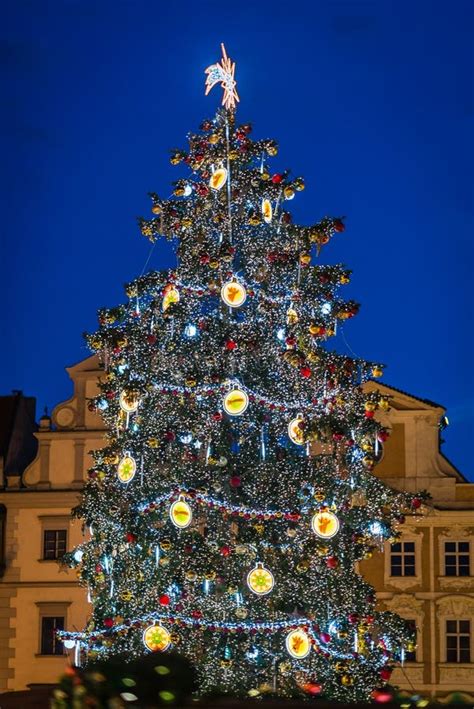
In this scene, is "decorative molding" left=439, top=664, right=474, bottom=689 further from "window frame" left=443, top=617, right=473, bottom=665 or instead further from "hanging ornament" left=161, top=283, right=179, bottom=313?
"hanging ornament" left=161, top=283, right=179, bottom=313

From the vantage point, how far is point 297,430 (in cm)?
2077

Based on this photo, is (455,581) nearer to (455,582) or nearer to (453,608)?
(455,582)

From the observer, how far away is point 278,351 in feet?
69.4

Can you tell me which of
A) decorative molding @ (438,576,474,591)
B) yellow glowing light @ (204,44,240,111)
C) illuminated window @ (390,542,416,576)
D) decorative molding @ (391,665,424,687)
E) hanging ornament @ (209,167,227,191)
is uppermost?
yellow glowing light @ (204,44,240,111)

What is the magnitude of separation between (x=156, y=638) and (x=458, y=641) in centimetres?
1811

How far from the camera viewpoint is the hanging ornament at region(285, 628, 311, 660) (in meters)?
19.8

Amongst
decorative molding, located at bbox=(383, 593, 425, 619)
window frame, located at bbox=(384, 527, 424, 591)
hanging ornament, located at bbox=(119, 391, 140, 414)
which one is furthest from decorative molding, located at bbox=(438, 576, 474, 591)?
hanging ornament, located at bbox=(119, 391, 140, 414)

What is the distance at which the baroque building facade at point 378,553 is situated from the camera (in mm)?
36688

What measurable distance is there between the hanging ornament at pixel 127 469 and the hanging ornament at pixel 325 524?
8.87 ft

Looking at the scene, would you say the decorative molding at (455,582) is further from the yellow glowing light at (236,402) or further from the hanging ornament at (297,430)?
the yellow glowing light at (236,402)

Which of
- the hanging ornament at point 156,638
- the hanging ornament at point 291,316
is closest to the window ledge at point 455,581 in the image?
the hanging ornament at point 291,316

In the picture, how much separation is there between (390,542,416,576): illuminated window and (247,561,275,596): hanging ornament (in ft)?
58.4

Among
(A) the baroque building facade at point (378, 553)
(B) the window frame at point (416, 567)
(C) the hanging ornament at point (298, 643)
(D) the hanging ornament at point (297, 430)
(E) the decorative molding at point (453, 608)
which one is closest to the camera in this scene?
(C) the hanging ornament at point (298, 643)

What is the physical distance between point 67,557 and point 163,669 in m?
9.36
